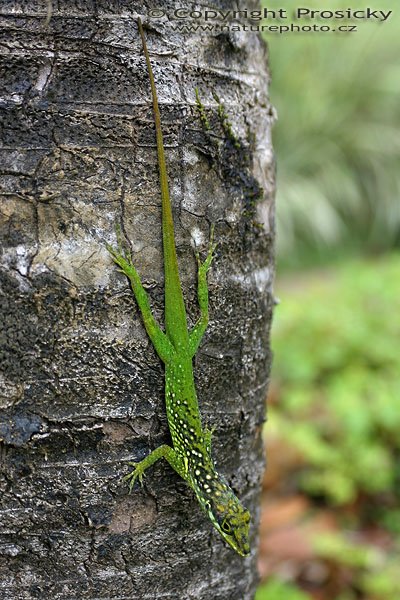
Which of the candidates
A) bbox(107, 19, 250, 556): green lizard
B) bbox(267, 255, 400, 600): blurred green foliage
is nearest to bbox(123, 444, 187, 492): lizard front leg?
bbox(107, 19, 250, 556): green lizard

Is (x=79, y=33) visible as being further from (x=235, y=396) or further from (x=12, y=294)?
(x=235, y=396)

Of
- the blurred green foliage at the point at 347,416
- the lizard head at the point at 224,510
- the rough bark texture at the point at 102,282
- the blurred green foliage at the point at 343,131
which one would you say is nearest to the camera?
the rough bark texture at the point at 102,282

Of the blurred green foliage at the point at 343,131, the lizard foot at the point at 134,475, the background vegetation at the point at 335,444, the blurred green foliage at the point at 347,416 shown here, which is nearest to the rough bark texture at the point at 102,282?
the lizard foot at the point at 134,475

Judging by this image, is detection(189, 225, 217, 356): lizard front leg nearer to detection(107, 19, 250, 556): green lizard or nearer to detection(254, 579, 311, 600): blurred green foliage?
detection(107, 19, 250, 556): green lizard

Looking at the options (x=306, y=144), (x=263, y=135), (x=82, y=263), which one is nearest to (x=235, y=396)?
(x=82, y=263)

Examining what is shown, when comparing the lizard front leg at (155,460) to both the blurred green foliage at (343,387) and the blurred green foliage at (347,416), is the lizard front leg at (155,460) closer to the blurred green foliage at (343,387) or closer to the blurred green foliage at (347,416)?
the blurred green foliage at (347,416)
